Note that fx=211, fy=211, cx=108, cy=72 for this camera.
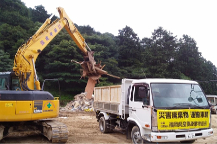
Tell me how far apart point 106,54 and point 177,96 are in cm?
2954

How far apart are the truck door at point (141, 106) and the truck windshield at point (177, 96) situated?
0.83ft

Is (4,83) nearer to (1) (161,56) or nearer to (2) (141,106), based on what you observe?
(2) (141,106)

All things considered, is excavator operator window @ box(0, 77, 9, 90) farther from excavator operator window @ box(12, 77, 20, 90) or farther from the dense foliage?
the dense foliage

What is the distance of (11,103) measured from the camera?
6.58 meters

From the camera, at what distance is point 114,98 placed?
28.0 ft

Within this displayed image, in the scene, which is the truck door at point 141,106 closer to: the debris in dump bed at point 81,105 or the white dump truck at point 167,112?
the white dump truck at point 167,112

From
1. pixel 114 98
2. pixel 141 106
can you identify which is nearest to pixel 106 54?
pixel 114 98

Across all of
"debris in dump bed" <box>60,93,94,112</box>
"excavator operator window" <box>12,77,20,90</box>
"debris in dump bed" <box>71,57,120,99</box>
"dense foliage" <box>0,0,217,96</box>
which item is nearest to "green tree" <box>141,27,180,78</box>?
"dense foliage" <box>0,0,217,96</box>

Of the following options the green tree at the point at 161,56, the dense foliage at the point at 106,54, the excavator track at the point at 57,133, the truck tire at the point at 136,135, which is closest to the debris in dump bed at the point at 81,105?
the dense foliage at the point at 106,54

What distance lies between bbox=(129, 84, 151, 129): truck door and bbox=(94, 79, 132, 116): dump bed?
0.56 m

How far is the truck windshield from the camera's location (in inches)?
237

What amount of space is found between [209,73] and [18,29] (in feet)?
119

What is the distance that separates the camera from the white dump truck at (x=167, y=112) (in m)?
5.75

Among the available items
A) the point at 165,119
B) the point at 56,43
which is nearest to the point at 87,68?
the point at 165,119
